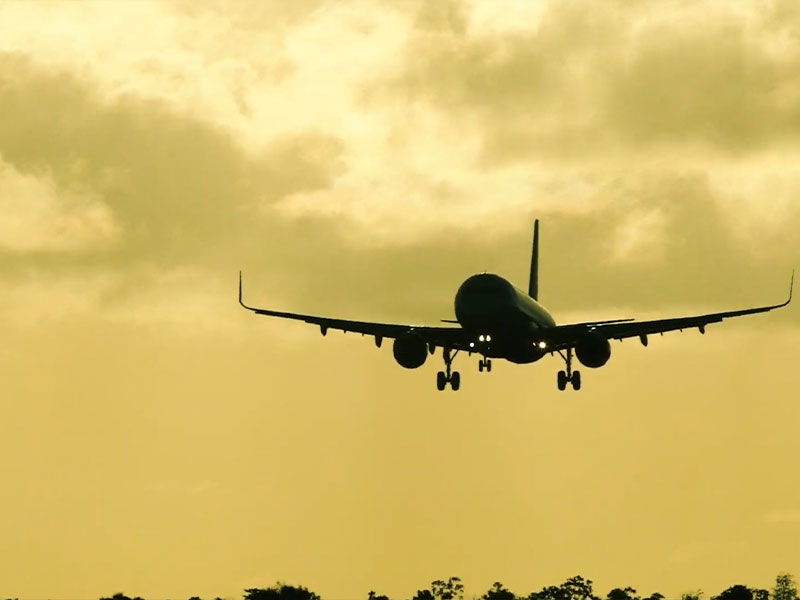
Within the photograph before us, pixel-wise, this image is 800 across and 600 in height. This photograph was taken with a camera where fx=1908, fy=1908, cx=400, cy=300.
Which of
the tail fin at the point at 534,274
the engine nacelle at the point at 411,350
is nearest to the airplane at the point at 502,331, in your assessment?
the engine nacelle at the point at 411,350

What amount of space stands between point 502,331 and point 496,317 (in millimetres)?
1426

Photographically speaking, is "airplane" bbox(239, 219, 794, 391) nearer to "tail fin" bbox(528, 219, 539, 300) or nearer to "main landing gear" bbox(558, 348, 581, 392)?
"main landing gear" bbox(558, 348, 581, 392)

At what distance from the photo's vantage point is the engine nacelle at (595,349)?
12362cm

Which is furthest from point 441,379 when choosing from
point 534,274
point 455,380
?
point 534,274

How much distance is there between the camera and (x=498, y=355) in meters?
119

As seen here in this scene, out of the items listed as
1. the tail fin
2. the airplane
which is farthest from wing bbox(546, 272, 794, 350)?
the tail fin

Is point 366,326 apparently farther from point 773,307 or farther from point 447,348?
point 773,307

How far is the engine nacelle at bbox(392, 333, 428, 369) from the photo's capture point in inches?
4811

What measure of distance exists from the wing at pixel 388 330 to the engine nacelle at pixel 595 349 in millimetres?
8400

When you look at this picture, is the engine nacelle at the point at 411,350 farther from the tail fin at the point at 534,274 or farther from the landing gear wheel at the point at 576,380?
the tail fin at the point at 534,274

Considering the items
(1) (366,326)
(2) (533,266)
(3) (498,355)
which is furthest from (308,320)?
(2) (533,266)

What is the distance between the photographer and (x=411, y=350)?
122 meters

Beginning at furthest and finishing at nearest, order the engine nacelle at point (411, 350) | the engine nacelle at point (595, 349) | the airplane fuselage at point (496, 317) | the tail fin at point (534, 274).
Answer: the tail fin at point (534, 274), the engine nacelle at point (595, 349), the engine nacelle at point (411, 350), the airplane fuselage at point (496, 317)

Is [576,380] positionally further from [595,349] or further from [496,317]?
[496,317]
